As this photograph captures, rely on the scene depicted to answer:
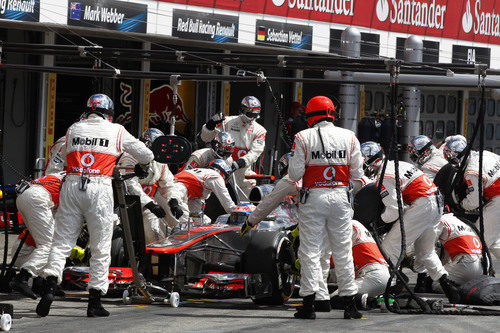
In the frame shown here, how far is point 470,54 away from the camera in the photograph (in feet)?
82.0

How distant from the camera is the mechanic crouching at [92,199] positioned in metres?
8.65

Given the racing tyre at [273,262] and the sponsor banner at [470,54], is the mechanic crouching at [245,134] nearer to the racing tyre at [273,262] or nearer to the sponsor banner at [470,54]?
the racing tyre at [273,262]

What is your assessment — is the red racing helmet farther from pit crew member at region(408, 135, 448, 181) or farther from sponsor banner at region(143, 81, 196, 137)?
sponsor banner at region(143, 81, 196, 137)

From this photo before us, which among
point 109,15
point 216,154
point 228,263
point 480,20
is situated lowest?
point 228,263

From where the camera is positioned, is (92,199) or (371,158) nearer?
(92,199)

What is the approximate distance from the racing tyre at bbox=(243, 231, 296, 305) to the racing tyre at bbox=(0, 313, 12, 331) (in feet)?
8.71

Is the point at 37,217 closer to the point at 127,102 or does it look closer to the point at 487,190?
the point at 487,190

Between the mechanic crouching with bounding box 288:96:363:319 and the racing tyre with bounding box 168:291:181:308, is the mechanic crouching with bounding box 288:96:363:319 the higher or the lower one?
the higher one

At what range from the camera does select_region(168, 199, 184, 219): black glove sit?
11.0 meters

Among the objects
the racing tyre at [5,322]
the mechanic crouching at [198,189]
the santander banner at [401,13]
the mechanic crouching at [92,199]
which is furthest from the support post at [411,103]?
the racing tyre at [5,322]

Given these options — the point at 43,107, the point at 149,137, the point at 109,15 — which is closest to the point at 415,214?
the point at 149,137

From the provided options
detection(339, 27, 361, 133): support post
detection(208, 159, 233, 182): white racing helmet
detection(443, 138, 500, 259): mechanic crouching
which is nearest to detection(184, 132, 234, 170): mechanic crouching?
detection(208, 159, 233, 182): white racing helmet

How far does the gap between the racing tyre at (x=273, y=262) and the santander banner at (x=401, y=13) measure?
29.9 ft

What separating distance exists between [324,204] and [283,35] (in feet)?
38.3
